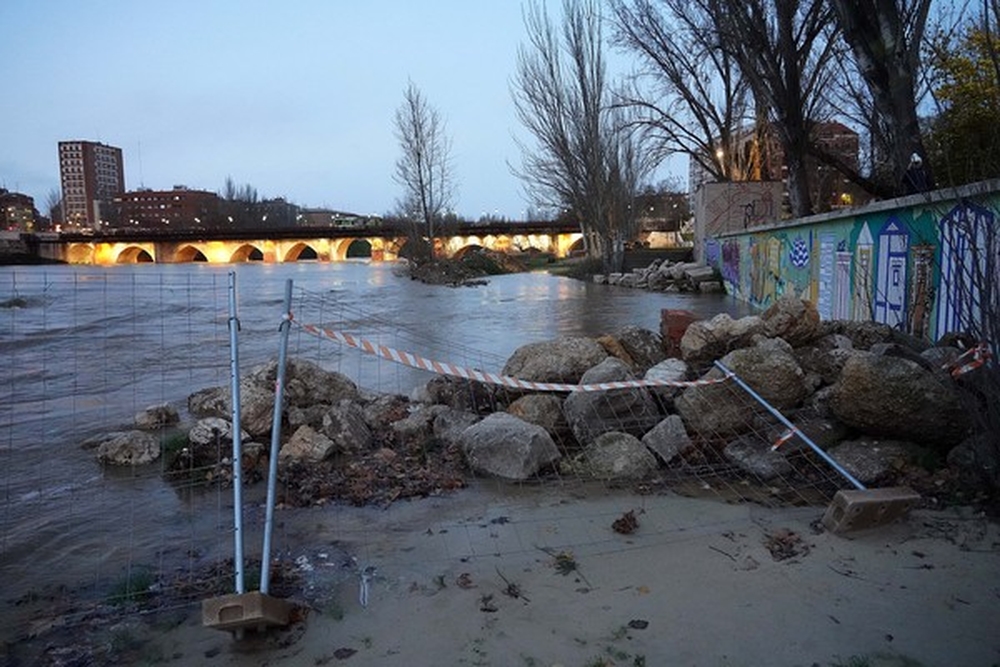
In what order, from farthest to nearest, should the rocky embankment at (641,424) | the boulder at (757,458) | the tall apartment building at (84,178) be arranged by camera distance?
1. the tall apartment building at (84,178)
2. the boulder at (757,458)
3. the rocky embankment at (641,424)

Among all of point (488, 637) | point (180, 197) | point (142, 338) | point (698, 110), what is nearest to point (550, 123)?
point (698, 110)

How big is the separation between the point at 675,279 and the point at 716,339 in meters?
24.4

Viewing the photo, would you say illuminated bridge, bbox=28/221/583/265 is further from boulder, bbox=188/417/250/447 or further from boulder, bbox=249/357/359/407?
boulder, bbox=188/417/250/447

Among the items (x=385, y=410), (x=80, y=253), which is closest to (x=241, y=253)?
(x=80, y=253)

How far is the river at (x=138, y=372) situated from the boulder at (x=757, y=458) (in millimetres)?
3962

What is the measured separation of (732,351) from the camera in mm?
6723

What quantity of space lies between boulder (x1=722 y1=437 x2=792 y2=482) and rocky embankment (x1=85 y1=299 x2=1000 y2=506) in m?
0.01

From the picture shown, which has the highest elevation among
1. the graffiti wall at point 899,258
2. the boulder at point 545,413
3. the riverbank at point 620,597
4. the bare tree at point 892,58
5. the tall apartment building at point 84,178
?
the tall apartment building at point 84,178

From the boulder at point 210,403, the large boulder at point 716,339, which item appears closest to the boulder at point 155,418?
the boulder at point 210,403

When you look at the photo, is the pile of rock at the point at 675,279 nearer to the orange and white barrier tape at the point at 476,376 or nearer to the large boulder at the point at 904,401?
the orange and white barrier tape at the point at 476,376

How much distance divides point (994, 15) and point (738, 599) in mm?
3080

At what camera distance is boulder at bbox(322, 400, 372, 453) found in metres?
6.56

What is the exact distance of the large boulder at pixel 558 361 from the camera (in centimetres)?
731

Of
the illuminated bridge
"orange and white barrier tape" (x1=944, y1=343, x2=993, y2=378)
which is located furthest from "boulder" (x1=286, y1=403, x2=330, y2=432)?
the illuminated bridge
